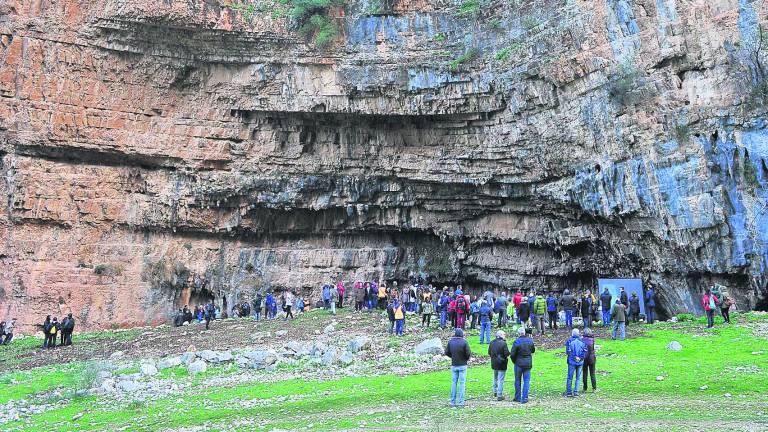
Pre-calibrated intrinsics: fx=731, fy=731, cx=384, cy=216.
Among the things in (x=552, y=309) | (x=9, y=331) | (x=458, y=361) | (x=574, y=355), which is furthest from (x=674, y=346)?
(x=9, y=331)

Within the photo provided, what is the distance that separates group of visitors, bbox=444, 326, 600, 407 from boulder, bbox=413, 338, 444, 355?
550 cm

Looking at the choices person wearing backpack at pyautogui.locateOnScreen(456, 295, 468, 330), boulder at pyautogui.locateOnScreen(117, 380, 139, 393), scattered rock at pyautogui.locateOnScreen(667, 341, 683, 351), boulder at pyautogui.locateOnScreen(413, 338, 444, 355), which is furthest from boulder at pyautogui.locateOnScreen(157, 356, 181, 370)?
scattered rock at pyautogui.locateOnScreen(667, 341, 683, 351)

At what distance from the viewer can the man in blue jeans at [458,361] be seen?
12766 millimetres

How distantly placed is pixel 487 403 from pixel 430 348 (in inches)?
239

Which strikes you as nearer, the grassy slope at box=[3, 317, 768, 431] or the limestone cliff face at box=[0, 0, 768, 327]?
the grassy slope at box=[3, 317, 768, 431]

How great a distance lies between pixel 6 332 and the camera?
104ft

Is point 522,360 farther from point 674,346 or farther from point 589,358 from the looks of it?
point 674,346

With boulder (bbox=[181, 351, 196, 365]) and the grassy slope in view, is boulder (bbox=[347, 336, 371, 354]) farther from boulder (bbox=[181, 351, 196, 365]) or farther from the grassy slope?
boulder (bbox=[181, 351, 196, 365])

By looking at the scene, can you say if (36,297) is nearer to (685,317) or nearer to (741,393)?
(685,317)

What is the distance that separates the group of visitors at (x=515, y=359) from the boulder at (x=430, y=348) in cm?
550

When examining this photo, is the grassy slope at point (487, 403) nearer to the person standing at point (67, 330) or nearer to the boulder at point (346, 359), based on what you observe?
the boulder at point (346, 359)

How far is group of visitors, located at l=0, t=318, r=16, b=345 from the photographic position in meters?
30.8

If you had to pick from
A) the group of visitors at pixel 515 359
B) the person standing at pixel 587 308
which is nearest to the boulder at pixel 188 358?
the group of visitors at pixel 515 359

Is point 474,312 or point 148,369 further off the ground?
point 474,312
